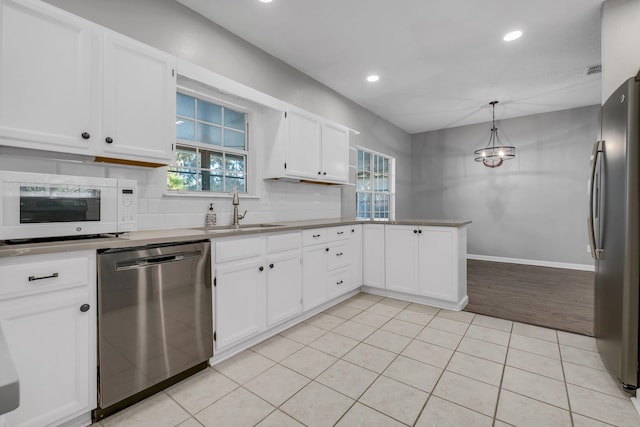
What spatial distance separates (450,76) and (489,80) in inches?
22.9

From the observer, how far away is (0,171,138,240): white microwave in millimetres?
1391

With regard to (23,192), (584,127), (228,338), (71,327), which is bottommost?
(228,338)

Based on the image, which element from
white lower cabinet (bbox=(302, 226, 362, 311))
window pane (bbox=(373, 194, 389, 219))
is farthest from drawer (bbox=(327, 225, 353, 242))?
window pane (bbox=(373, 194, 389, 219))

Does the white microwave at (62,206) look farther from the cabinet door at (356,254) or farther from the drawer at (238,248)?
the cabinet door at (356,254)

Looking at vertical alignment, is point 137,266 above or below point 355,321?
above

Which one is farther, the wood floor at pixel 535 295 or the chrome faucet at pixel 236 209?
the wood floor at pixel 535 295

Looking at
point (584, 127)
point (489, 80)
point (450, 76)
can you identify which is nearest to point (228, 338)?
point (450, 76)

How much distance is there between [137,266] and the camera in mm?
1685

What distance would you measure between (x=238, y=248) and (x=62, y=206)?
3.38 ft

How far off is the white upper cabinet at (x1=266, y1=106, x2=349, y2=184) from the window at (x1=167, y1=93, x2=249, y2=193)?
34 cm

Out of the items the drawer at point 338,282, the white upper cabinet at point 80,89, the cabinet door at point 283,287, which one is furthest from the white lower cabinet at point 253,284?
the white upper cabinet at point 80,89

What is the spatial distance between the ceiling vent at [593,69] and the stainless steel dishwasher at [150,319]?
15.5 ft

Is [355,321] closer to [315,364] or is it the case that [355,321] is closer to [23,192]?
[315,364]

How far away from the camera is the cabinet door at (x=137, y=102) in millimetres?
1865
